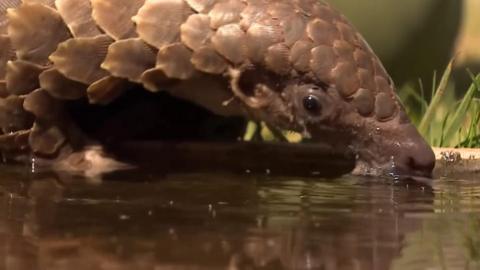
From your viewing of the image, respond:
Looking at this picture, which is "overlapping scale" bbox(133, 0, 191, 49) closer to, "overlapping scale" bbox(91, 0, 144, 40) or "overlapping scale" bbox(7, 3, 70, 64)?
"overlapping scale" bbox(91, 0, 144, 40)

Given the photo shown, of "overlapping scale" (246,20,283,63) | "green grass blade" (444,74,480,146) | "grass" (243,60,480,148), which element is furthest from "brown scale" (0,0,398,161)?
"green grass blade" (444,74,480,146)

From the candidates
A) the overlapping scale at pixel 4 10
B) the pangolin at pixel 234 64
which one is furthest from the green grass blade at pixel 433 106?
the overlapping scale at pixel 4 10

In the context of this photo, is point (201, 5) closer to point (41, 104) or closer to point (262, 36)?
point (262, 36)

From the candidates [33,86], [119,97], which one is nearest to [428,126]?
[119,97]

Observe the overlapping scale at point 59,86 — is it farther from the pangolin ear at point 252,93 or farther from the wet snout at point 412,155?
the wet snout at point 412,155

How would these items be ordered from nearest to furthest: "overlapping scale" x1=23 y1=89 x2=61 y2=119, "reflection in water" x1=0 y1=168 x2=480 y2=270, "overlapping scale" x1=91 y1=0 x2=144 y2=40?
1. "reflection in water" x1=0 y1=168 x2=480 y2=270
2. "overlapping scale" x1=91 y1=0 x2=144 y2=40
3. "overlapping scale" x1=23 y1=89 x2=61 y2=119

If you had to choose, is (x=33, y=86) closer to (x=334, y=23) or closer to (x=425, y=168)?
(x=334, y=23)

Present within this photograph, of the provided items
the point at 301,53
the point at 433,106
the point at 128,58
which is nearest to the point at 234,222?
the point at 301,53
